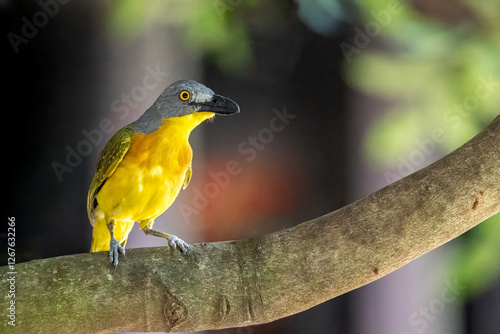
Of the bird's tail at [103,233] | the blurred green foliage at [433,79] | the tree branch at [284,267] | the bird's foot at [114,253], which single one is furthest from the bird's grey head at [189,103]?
the blurred green foliage at [433,79]

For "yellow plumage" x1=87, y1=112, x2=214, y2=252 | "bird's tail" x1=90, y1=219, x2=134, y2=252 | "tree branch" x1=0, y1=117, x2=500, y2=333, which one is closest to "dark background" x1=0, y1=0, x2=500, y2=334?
"bird's tail" x1=90, y1=219, x2=134, y2=252

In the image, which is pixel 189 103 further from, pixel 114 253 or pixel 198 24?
pixel 198 24

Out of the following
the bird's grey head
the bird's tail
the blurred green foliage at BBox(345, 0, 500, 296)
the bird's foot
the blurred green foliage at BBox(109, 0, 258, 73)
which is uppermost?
the blurred green foliage at BBox(345, 0, 500, 296)

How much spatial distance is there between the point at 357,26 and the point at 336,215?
1.52 metres

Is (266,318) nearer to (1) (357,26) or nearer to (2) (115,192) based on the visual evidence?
(2) (115,192)

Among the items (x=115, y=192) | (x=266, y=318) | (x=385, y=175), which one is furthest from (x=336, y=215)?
(x=385, y=175)

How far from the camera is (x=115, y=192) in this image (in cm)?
196

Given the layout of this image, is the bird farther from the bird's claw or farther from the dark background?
the dark background

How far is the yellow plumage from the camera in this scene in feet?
6.40

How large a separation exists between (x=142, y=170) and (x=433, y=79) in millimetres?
1685

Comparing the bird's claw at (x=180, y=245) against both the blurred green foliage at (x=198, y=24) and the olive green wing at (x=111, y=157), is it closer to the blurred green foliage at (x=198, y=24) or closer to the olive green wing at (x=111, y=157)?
the olive green wing at (x=111, y=157)

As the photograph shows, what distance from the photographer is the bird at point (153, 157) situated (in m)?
1.95

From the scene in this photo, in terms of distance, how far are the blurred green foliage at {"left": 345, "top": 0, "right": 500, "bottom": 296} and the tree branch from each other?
47.9 inches

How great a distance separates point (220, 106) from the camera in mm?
1965
